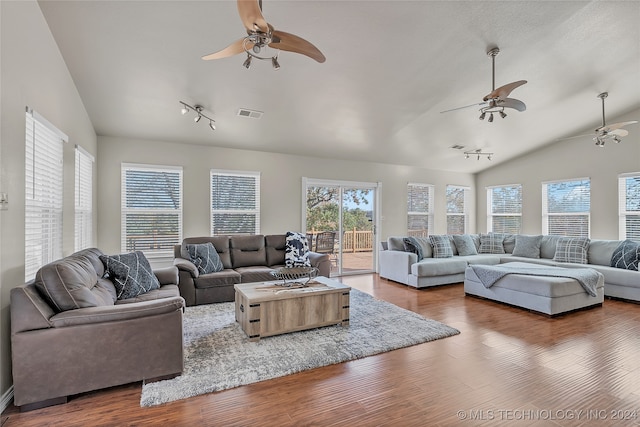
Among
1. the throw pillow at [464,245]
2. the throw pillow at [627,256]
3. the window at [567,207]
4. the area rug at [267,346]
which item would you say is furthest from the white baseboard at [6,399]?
the window at [567,207]

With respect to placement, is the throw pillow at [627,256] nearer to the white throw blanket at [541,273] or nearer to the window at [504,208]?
the white throw blanket at [541,273]

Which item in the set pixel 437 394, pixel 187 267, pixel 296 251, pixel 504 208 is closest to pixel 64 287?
pixel 187 267

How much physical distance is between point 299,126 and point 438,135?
2.72 meters

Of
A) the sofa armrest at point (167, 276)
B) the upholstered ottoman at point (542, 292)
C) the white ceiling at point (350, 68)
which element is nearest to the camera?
the white ceiling at point (350, 68)

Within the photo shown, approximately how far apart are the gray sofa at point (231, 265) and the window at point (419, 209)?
3312 mm

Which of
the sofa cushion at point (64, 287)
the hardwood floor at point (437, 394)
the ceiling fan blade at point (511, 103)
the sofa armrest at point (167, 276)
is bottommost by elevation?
the hardwood floor at point (437, 394)

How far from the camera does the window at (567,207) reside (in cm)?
639

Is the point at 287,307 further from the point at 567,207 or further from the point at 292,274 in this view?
the point at 567,207

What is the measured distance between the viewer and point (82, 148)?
392cm

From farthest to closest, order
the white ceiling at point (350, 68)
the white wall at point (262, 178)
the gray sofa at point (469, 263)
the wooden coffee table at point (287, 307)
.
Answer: the white wall at point (262, 178)
the gray sofa at point (469, 263)
the wooden coffee table at point (287, 307)
the white ceiling at point (350, 68)

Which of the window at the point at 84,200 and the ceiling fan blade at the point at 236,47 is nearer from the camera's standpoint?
the ceiling fan blade at the point at 236,47

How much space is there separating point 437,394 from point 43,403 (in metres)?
2.69

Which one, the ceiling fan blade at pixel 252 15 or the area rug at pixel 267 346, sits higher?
the ceiling fan blade at pixel 252 15

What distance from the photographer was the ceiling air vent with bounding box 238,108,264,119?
4.52m
